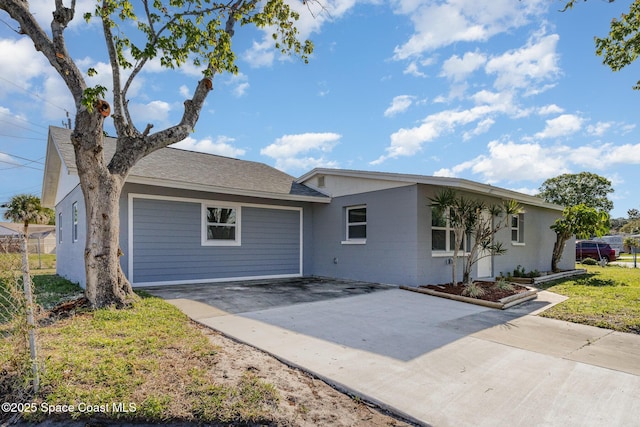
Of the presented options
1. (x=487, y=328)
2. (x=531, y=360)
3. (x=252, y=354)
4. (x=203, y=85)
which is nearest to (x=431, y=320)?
(x=487, y=328)

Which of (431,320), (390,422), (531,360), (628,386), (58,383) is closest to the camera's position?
(390,422)

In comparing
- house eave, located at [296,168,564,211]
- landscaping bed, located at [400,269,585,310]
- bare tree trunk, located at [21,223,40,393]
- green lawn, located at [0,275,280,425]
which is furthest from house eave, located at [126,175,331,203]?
bare tree trunk, located at [21,223,40,393]

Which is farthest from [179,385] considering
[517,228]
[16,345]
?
[517,228]

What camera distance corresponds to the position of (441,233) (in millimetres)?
10070

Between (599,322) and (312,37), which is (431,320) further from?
Answer: (312,37)

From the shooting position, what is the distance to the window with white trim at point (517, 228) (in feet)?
43.6

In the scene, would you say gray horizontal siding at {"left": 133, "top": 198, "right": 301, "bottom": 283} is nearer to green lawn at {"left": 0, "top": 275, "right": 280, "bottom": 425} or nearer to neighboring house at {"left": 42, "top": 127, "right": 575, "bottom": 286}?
neighboring house at {"left": 42, "top": 127, "right": 575, "bottom": 286}

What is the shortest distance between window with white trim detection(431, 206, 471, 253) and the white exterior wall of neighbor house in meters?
9.10

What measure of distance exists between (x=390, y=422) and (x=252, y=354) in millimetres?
1931

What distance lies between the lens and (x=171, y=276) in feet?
30.9

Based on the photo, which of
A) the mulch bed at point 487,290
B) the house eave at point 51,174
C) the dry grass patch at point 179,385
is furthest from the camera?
the house eave at point 51,174

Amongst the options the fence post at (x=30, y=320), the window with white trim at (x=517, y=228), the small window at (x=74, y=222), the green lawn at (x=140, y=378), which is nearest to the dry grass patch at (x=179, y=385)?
the green lawn at (x=140, y=378)

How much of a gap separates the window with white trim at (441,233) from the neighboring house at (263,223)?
0.05 metres

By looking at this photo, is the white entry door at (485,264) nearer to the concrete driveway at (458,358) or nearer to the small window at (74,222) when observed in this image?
the concrete driveway at (458,358)
